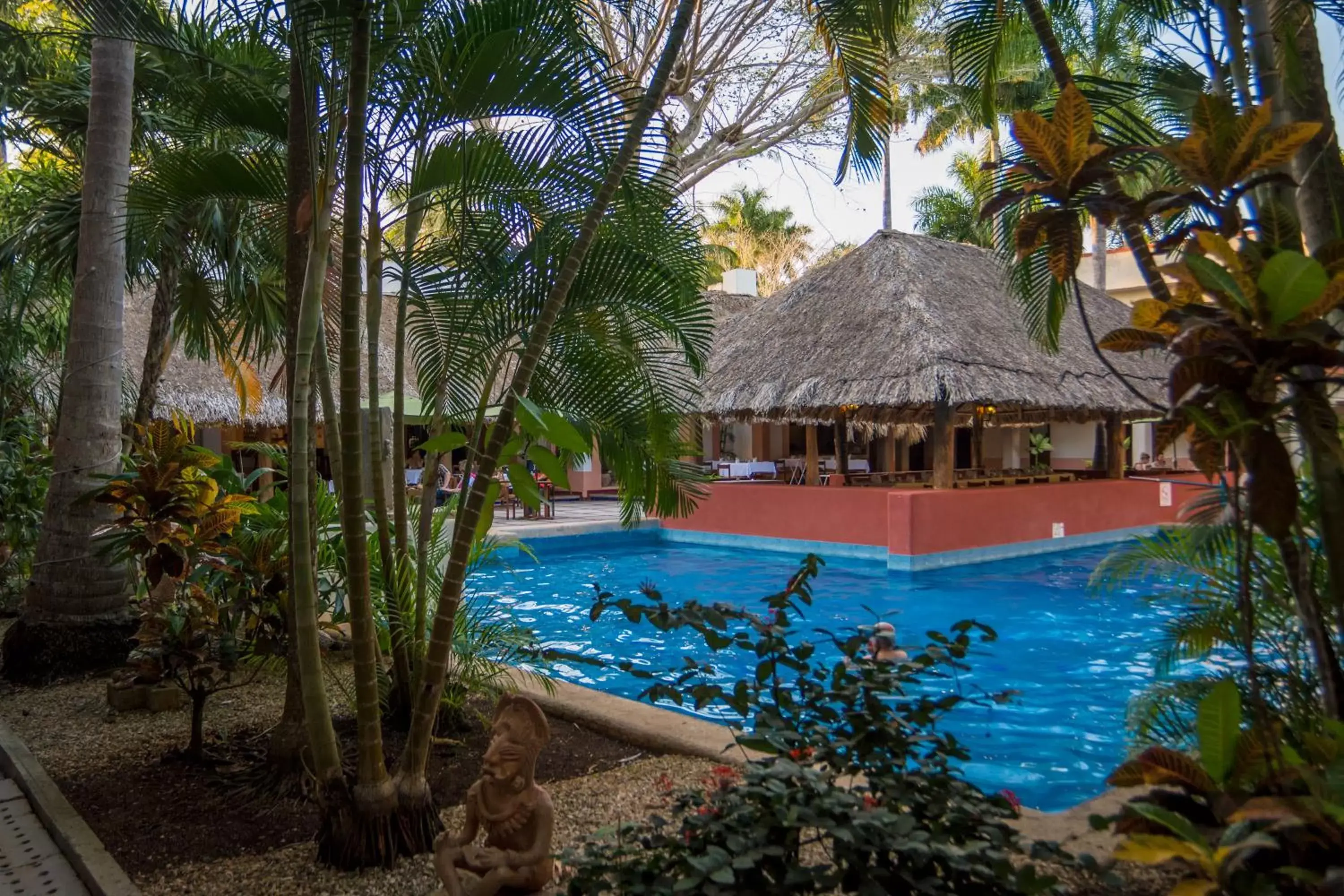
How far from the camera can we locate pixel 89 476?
13.9 feet

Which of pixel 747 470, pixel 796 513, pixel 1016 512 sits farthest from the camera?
pixel 747 470

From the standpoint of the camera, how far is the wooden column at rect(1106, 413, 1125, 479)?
14375 millimetres

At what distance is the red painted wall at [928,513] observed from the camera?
11297mm

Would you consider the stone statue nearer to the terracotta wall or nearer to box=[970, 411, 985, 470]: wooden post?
the terracotta wall

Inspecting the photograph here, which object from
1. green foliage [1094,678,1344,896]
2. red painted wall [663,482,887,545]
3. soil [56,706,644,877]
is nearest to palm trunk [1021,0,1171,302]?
green foliage [1094,678,1344,896]

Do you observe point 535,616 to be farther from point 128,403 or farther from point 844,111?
point 844,111

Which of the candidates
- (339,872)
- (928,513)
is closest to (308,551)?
(339,872)

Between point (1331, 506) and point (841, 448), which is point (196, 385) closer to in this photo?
point (841, 448)

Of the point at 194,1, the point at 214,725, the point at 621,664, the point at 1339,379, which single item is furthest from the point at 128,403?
the point at 1339,379

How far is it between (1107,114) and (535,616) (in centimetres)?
715

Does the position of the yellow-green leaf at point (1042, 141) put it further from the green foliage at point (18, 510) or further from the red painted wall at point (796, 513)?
the red painted wall at point (796, 513)

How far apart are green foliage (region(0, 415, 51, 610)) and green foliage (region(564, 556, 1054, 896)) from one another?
6.13 meters

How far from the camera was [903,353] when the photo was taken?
1171 centimetres

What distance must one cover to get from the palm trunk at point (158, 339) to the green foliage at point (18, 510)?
2.29 feet
